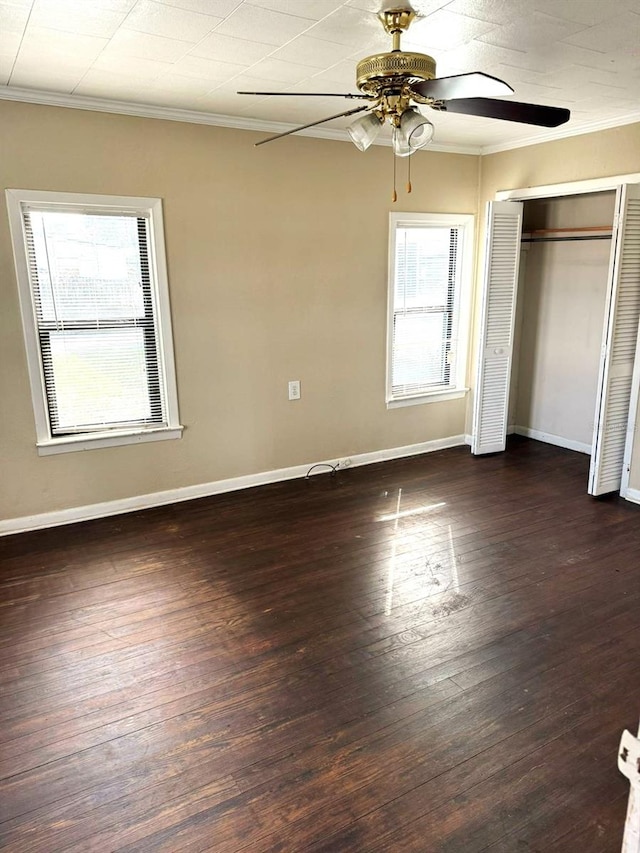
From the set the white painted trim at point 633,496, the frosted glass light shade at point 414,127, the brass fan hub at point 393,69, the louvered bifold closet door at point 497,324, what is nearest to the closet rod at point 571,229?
the louvered bifold closet door at point 497,324

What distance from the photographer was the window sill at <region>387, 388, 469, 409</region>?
515 centimetres

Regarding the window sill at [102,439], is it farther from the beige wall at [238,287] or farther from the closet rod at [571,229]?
the closet rod at [571,229]

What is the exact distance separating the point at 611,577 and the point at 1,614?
130 inches

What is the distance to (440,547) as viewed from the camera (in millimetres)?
3570

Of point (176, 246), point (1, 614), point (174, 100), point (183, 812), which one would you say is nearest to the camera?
point (183, 812)

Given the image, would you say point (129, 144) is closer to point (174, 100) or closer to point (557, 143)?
point (174, 100)

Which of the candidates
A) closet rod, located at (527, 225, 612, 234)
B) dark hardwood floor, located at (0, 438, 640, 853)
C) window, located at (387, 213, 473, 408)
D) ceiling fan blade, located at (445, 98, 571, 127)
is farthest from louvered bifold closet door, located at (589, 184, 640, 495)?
ceiling fan blade, located at (445, 98, 571, 127)

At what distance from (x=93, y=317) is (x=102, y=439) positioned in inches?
32.5

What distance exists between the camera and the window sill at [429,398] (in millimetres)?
5152

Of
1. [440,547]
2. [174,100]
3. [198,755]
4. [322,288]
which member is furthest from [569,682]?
[174,100]

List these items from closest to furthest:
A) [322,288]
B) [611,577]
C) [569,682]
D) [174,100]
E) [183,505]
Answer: [569,682] → [611,577] → [174,100] → [183,505] → [322,288]

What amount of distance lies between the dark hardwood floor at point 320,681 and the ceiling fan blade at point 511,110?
2.24m

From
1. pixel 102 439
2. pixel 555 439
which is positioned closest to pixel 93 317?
pixel 102 439

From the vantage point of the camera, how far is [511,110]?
212cm
